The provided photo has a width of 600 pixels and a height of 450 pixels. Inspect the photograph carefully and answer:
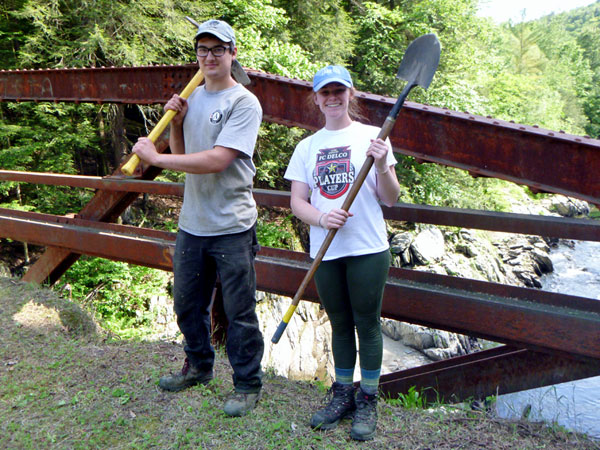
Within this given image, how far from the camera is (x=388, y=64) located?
1817cm

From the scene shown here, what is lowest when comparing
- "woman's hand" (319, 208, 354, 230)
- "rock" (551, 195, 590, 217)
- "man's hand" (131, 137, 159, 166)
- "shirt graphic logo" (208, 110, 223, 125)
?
"rock" (551, 195, 590, 217)

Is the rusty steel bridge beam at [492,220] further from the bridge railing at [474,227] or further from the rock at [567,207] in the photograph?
the rock at [567,207]

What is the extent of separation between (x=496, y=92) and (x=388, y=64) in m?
11.6

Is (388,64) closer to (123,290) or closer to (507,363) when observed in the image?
(123,290)

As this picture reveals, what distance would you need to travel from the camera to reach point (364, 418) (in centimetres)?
270

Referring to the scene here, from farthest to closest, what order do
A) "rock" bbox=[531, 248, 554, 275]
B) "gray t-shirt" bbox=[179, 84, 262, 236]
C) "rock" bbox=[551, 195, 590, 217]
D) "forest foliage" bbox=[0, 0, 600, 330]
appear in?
"rock" bbox=[551, 195, 590, 217] → "rock" bbox=[531, 248, 554, 275] → "forest foliage" bbox=[0, 0, 600, 330] → "gray t-shirt" bbox=[179, 84, 262, 236]

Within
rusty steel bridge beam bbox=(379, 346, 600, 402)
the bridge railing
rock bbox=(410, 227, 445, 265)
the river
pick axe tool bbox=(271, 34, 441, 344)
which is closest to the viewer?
pick axe tool bbox=(271, 34, 441, 344)

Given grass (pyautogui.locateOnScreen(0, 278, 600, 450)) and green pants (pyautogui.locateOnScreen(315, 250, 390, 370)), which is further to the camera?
grass (pyautogui.locateOnScreen(0, 278, 600, 450))

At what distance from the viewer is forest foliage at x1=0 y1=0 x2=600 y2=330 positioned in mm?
10398

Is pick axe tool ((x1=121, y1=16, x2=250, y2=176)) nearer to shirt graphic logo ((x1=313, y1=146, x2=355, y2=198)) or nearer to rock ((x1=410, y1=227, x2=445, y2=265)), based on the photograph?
shirt graphic logo ((x1=313, y1=146, x2=355, y2=198))

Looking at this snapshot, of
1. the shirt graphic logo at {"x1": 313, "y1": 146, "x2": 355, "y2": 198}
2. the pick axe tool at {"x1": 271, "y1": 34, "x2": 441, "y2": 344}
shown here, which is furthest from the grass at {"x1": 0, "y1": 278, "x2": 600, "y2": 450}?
the shirt graphic logo at {"x1": 313, "y1": 146, "x2": 355, "y2": 198}

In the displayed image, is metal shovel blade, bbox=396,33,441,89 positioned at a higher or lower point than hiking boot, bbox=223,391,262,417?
higher

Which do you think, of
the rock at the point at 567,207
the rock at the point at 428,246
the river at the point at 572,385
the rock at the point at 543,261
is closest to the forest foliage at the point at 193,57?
the rock at the point at 428,246

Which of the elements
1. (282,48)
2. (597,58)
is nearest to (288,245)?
(282,48)
